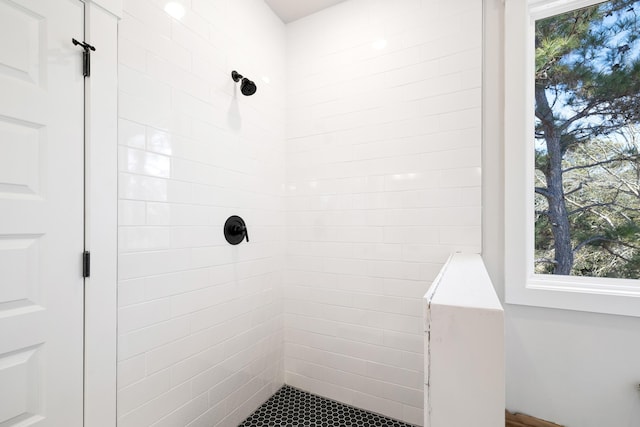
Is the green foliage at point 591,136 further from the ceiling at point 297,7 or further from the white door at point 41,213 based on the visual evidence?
the white door at point 41,213

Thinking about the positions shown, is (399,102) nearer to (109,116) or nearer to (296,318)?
(109,116)

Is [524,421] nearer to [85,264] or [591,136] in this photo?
[591,136]

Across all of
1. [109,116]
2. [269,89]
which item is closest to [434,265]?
[269,89]

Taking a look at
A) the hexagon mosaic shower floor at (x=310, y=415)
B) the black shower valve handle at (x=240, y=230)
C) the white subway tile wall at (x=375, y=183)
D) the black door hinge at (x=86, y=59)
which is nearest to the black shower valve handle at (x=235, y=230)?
the black shower valve handle at (x=240, y=230)

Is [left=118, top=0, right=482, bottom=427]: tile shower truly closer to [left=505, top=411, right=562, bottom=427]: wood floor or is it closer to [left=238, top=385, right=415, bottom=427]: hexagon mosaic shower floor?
[left=238, top=385, right=415, bottom=427]: hexagon mosaic shower floor

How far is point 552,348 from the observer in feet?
4.93

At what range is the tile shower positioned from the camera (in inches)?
52.3

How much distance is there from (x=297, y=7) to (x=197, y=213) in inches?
68.2

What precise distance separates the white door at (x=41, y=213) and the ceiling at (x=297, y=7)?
1416 mm

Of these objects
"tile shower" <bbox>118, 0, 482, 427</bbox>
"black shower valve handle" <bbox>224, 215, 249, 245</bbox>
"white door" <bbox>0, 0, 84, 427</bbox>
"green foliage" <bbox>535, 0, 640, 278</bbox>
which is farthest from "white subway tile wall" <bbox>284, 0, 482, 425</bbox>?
"white door" <bbox>0, 0, 84, 427</bbox>

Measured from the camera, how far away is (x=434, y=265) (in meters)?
1.77

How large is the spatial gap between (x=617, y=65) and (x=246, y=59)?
2.13 metres

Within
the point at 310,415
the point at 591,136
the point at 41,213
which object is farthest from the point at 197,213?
the point at 591,136

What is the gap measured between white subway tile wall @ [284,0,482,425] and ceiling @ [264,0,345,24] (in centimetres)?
5
